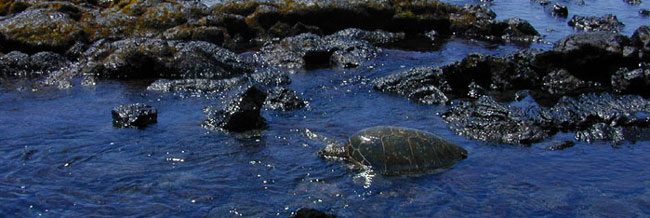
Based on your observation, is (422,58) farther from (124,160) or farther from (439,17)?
(124,160)

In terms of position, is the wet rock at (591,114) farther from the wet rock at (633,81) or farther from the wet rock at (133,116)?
the wet rock at (133,116)

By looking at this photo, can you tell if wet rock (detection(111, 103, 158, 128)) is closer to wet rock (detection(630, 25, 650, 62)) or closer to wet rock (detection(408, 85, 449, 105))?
wet rock (detection(408, 85, 449, 105))

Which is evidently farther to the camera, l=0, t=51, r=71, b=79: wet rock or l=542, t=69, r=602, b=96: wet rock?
l=0, t=51, r=71, b=79: wet rock

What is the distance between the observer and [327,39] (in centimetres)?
2248

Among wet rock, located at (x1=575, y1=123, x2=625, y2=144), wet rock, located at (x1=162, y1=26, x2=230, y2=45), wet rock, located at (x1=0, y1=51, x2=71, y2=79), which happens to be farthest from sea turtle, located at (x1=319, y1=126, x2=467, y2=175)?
wet rock, located at (x1=162, y1=26, x2=230, y2=45)

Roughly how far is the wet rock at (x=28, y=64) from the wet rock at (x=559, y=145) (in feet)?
49.1

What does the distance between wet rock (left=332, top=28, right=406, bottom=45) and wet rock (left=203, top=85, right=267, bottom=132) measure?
37.3ft

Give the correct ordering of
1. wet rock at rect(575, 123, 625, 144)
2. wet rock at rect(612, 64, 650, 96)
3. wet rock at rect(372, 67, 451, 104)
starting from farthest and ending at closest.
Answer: wet rock at rect(612, 64, 650, 96), wet rock at rect(372, 67, 451, 104), wet rock at rect(575, 123, 625, 144)

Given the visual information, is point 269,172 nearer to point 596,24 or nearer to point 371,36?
point 371,36

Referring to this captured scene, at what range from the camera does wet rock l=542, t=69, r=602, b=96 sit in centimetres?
1784

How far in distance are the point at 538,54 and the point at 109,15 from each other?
52.6ft

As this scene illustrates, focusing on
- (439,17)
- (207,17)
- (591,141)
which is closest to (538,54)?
(591,141)

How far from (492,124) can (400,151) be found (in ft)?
11.2

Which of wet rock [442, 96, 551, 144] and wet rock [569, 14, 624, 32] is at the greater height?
wet rock [569, 14, 624, 32]
